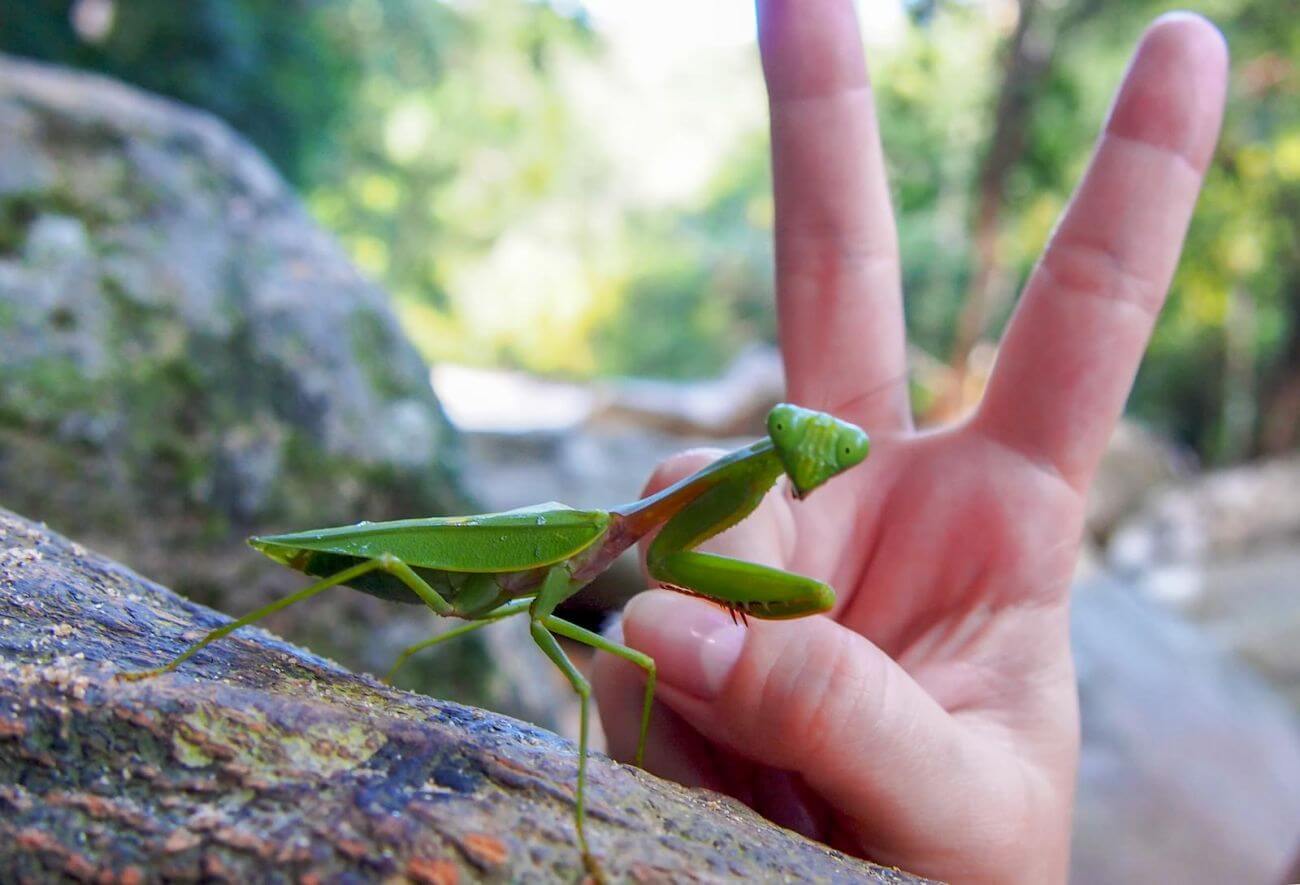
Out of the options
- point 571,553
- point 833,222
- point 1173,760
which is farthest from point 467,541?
point 1173,760

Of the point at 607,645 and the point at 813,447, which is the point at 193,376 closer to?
the point at 607,645

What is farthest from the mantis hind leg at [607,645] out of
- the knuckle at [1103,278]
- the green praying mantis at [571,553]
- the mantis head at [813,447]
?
the knuckle at [1103,278]

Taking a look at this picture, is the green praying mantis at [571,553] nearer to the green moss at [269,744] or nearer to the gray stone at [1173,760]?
the green moss at [269,744]

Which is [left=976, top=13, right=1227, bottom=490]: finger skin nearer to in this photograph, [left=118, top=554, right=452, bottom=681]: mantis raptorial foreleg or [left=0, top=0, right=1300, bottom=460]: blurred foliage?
[left=118, top=554, right=452, bottom=681]: mantis raptorial foreleg

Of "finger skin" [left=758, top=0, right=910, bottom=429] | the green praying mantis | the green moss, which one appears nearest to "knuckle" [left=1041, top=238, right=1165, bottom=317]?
"finger skin" [left=758, top=0, right=910, bottom=429]

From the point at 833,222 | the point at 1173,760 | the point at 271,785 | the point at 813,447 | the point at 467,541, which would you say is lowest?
the point at 1173,760

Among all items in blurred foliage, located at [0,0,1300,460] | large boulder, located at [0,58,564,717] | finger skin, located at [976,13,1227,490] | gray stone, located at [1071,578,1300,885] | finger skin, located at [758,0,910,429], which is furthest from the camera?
blurred foliage, located at [0,0,1300,460]

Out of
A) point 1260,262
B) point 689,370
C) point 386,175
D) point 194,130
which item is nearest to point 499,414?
point 386,175

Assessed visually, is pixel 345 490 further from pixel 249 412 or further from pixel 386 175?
pixel 386 175
